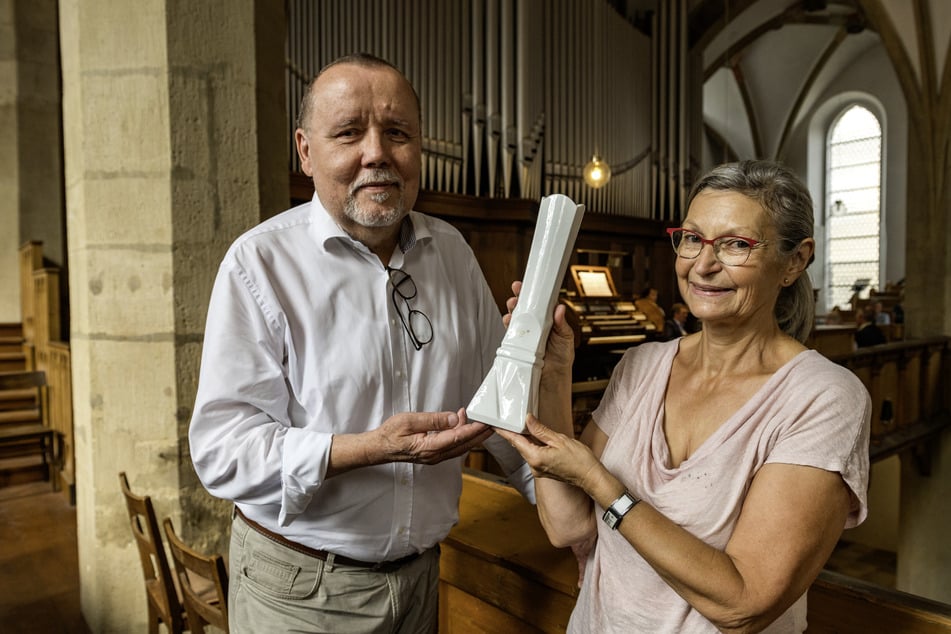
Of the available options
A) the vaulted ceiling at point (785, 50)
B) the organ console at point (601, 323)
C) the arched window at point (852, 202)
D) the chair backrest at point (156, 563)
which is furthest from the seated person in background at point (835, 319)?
the chair backrest at point (156, 563)

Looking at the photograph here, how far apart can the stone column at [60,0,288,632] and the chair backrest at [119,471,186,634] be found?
0.21 metres

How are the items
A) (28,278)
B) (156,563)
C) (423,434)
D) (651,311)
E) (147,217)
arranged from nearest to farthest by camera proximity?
(423,434)
(156,563)
(147,217)
(28,278)
(651,311)

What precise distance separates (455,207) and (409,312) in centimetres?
509

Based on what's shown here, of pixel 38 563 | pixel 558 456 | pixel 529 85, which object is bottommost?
pixel 38 563

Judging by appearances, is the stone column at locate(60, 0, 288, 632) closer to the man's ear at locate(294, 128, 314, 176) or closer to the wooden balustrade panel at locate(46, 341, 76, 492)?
the man's ear at locate(294, 128, 314, 176)

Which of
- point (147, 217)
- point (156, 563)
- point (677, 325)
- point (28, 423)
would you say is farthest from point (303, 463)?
point (28, 423)

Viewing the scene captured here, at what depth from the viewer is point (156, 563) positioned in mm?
2326

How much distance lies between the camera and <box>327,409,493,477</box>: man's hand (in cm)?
124

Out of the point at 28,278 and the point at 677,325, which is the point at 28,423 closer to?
the point at 28,278

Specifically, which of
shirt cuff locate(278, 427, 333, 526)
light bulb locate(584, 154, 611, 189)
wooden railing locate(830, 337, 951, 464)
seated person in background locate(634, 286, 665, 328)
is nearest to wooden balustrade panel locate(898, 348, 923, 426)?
wooden railing locate(830, 337, 951, 464)

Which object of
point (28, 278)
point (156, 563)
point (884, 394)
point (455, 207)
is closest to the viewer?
point (156, 563)

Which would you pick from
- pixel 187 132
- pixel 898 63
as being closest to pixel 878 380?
pixel 898 63

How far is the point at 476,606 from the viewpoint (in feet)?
6.47

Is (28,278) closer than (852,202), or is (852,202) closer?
Answer: (28,278)
